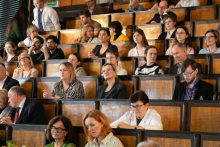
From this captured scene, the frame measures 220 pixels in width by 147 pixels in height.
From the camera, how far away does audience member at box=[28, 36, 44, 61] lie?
3.33 meters

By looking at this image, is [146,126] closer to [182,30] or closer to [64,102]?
[64,102]

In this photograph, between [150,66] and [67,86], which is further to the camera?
[150,66]

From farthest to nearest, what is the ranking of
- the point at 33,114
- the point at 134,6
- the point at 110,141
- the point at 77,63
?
1. the point at 134,6
2. the point at 77,63
3. the point at 33,114
4. the point at 110,141

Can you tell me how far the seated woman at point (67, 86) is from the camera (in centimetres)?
234

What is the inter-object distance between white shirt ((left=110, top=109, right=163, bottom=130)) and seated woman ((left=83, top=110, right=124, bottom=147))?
0.19 meters

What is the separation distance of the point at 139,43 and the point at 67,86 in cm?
87

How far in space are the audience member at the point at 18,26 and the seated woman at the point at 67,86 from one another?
1669 mm

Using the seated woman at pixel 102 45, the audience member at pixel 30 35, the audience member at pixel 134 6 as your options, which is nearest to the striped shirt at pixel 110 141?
the seated woman at pixel 102 45

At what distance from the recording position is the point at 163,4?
3.56 m

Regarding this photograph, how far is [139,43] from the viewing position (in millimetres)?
2990

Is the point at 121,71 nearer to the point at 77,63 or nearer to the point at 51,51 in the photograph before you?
the point at 77,63

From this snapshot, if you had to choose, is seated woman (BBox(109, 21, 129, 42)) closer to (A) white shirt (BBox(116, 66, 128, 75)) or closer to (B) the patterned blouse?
(A) white shirt (BBox(116, 66, 128, 75))

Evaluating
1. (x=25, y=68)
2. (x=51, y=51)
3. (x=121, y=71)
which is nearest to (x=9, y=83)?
(x=25, y=68)

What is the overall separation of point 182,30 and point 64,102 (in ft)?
3.98
